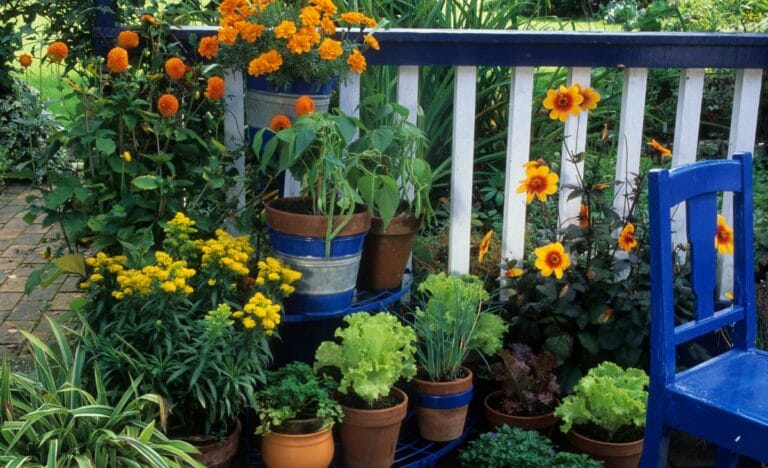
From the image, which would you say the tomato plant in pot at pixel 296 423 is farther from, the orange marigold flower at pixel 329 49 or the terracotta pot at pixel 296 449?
the orange marigold flower at pixel 329 49

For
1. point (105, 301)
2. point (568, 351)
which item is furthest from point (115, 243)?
point (568, 351)

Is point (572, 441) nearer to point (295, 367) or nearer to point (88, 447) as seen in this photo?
point (295, 367)

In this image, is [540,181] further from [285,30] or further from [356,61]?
[285,30]

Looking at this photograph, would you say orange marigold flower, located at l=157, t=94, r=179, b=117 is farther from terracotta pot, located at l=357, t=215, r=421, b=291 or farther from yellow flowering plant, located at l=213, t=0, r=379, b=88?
terracotta pot, located at l=357, t=215, r=421, b=291

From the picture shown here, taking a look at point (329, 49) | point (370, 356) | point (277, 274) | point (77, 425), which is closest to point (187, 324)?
point (277, 274)

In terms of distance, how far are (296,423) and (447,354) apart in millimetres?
533

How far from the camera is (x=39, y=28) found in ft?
12.7

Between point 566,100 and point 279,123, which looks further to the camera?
point 566,100

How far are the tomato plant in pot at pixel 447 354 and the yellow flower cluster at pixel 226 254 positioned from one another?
1.97 ft

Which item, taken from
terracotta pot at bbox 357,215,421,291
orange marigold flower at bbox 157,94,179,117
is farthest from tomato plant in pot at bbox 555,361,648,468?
orange marigold flower at bbox 157,94,179,117

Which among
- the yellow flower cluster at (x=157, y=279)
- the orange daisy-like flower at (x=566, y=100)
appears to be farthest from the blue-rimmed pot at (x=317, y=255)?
the orange daisy-like flower at (x=566, y=100)

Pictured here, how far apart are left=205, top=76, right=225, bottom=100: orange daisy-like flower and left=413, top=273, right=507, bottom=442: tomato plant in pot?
870 mm

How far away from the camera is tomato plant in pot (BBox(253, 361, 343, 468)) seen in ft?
7.98

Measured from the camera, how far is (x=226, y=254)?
252 cm
